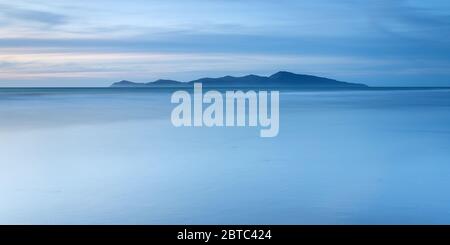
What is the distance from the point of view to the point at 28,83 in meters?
1.81

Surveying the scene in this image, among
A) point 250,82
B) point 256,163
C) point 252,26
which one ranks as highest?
point 252,26

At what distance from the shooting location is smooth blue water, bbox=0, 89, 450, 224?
5.54 ft

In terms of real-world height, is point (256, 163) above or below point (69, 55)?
below

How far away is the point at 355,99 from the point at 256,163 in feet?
1.11

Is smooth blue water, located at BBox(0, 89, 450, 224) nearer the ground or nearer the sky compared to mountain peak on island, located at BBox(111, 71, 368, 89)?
nearer the ground

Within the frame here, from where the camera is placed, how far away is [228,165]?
1.76 m

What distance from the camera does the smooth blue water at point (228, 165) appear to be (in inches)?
66.5

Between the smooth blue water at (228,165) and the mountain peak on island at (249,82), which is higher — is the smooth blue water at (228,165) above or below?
below

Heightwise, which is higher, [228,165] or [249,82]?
[249,82]

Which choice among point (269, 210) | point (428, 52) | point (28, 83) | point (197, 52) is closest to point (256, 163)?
point (269, 210)
